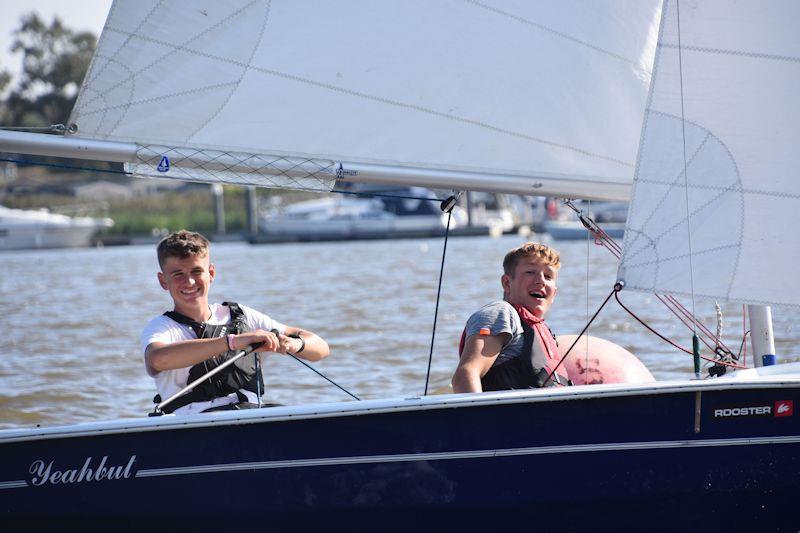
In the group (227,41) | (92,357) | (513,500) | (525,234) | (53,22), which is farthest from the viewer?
(53,22)

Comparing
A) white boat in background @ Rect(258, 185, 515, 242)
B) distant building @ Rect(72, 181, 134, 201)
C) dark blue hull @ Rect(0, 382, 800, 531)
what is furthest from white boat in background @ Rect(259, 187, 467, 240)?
dark blue hull @ Rect(0, 382, 800, 531)

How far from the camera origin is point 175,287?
4.33m

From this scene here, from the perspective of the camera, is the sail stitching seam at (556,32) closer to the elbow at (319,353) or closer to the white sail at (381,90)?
the white sail at (381,90)

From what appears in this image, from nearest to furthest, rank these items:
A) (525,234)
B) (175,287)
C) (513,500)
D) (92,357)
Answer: (513,500) < (175,287) < (92,357) < (525,234)

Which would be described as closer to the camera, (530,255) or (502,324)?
(502,324)

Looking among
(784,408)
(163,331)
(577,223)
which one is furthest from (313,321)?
(577,223)

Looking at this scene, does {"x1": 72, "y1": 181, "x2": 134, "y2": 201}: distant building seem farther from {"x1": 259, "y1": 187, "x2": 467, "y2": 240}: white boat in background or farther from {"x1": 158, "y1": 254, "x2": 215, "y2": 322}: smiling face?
{"x1": 158, "y1": 254, "x2": 215, "y2": 322}: smiling face

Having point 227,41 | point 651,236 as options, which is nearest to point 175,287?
point 227,41

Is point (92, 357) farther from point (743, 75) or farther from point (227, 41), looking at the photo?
point (743, 75)

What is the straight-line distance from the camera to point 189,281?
4312mm

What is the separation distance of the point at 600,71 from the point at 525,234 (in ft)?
102

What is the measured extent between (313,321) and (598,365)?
7.55 meters

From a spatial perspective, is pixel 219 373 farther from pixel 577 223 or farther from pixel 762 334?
pixel 577 223

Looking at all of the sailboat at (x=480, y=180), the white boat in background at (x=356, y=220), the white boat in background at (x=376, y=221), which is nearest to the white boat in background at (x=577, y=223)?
the white boat in background at (x=376, y=221)
